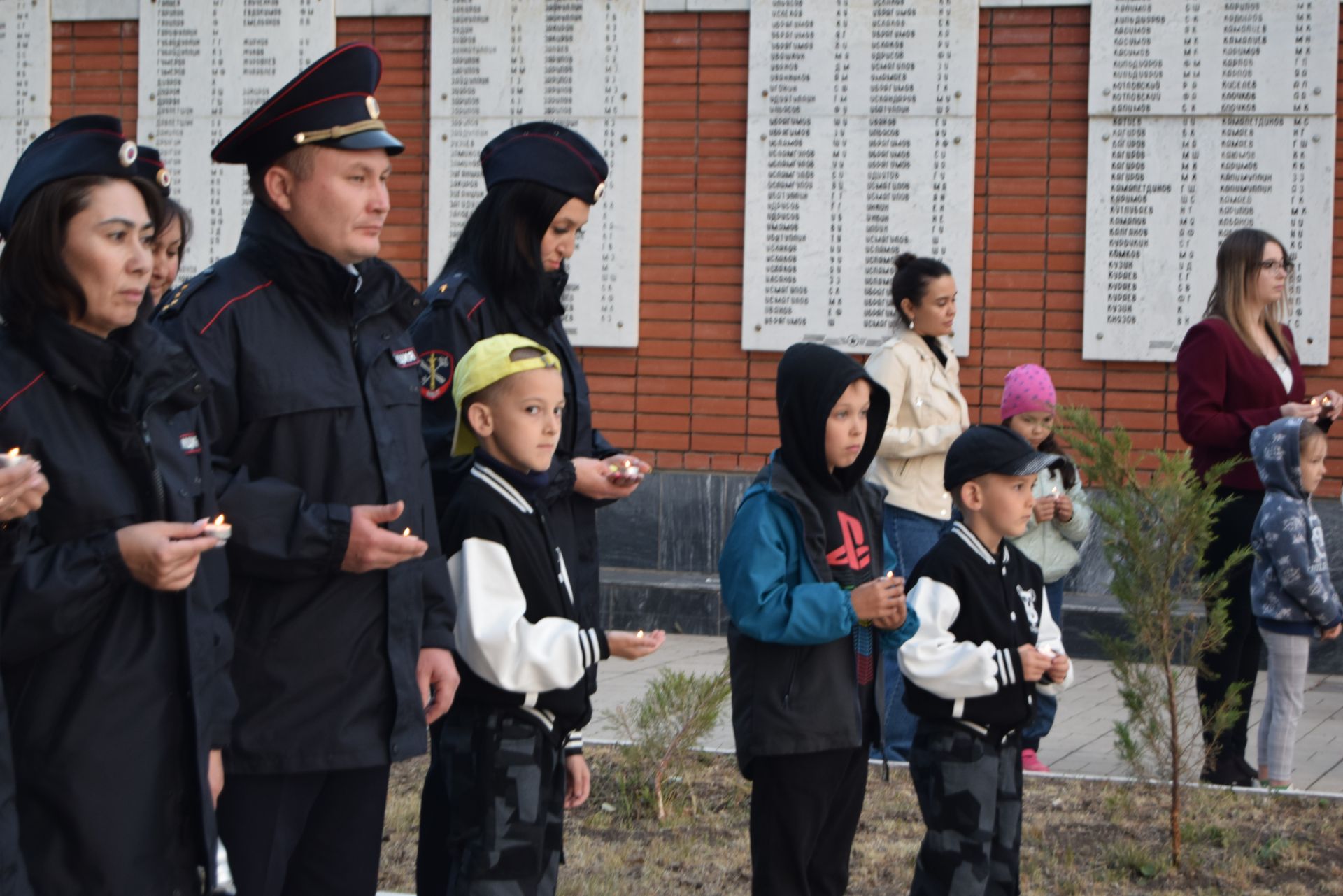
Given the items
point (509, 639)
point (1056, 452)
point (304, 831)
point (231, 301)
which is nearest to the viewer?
point (231, 301)

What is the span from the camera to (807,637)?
11.3 ft

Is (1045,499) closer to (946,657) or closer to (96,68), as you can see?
(946,657)

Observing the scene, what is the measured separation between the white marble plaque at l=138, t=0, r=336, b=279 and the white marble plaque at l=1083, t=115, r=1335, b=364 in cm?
466

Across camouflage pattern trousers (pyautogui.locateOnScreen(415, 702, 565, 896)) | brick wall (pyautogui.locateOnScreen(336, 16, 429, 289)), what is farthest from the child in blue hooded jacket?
brick wall (pyautogui.locateOnScreen(336, 16, 429, 289))

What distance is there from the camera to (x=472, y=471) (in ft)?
10.6

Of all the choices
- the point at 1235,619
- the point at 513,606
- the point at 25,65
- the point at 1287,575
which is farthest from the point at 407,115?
the point at 513,606

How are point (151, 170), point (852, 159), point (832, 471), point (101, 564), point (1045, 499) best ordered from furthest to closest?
point (852, 159) < point (1045, 499) < point (832, 471) < point (151, 170) < point (101, 564)

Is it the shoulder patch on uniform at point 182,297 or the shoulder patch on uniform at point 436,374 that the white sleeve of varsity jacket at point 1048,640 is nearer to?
the shoulder patch on uniform at point 436,374

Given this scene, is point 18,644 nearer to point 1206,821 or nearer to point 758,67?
point 1206,821

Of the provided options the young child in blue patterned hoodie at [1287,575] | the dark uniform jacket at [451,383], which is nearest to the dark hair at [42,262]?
the dark uniform jacket at [451,383]

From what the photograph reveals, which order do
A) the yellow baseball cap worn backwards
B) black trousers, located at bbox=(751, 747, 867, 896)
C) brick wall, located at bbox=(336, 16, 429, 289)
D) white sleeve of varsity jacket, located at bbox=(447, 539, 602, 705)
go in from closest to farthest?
white sleeve of varsity jacket, located at bbox=(447, 539, 602, 705), the yellow baseball cap worn backwards, black trousers, located at bbox=(751, 747, 867, 896), brick wall, located at bbox=(336, 16, 429, 289)

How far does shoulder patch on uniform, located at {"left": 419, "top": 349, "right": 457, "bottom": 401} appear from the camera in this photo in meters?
3.48

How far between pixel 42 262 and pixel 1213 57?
7.28 metres

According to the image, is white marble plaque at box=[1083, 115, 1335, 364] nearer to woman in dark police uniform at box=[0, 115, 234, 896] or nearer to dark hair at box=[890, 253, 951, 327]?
dark hair at box=[890, 253, 951, 327]
